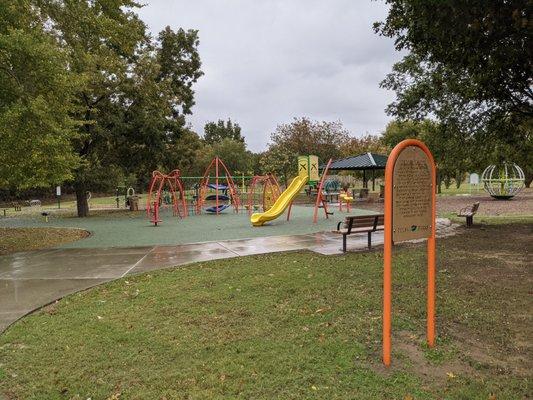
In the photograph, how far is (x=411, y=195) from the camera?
3830mm

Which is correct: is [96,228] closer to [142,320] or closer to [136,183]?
[142,320]

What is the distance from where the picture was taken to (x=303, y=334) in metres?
4.41

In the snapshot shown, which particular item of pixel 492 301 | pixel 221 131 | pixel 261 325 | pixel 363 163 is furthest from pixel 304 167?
pixel 221 131

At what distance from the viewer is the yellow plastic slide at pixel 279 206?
1550cm

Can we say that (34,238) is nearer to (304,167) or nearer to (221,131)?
(304,167)

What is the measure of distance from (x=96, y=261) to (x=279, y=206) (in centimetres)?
872

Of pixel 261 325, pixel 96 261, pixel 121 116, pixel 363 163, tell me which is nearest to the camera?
pixel 261 325

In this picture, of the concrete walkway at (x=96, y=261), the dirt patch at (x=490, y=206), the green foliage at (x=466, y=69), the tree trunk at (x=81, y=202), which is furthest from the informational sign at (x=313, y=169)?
the tree trunk at (x=81, y=202)

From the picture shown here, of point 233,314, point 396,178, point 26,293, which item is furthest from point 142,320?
point 396,178

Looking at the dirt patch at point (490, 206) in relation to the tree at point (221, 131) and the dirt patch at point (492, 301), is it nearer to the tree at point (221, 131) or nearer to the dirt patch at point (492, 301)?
the dirt patch at point (492, 301)

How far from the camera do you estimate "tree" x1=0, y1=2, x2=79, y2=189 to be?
27.5ft

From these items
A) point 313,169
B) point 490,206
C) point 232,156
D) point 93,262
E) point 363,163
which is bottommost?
point 93,262

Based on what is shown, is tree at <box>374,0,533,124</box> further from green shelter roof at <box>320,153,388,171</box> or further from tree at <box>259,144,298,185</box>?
tree at <box>259,144,298,185</box>

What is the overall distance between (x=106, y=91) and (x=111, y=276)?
1577 centimetres
